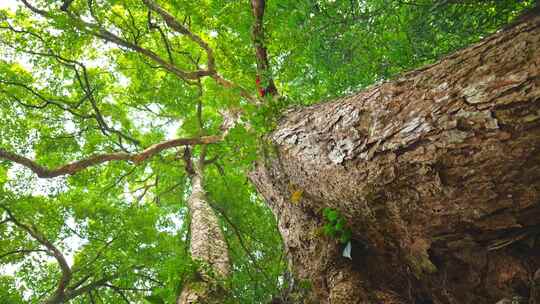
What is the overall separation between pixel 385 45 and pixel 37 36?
244 inches

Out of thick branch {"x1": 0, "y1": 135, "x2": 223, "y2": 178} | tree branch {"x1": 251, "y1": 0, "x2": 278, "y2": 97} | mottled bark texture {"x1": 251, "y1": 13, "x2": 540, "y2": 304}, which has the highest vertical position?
tree branch {"x1": 251, "y1": 0, "x2": 278, "y2": 97}

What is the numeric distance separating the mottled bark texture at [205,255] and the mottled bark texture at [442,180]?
119cm

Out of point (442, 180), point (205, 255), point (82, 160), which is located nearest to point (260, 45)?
point (205, 255)

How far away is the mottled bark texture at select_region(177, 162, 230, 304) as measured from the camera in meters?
3.16

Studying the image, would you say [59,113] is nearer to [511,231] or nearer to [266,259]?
[266,259]

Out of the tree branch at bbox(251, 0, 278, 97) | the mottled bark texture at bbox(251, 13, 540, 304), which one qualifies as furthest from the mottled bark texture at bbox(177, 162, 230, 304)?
the tree branch at bbox(251, 0, 278, 97)

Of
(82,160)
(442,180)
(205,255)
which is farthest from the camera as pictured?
(82,160)

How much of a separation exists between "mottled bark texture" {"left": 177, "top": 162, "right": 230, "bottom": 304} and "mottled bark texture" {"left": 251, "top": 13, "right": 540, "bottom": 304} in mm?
1190

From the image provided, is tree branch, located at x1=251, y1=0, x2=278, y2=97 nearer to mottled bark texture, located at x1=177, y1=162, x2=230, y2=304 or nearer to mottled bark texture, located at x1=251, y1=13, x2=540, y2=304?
mottled bark texture, located at x1=251, y1=13, x2=540, y2=304

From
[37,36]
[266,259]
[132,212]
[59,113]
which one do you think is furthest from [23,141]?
[266,259]

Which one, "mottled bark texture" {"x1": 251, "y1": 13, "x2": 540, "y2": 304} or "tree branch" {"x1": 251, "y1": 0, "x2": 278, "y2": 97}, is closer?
"mottled bark texture" {"x1": 251, "y1": 13, "x2": 540, "y2": 304}

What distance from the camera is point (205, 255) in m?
4.03

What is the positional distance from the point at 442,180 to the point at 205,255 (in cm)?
316

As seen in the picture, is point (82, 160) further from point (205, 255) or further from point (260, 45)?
point (260, 45)
